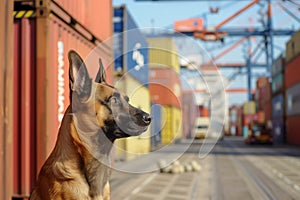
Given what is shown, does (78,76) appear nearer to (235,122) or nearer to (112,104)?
(112,104)

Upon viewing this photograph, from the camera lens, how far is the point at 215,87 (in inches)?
160

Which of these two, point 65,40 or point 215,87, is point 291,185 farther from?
point 215,87

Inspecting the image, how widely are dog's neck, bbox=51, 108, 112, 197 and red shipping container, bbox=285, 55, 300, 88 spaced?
A: 41689mm

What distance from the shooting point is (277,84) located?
183 ft

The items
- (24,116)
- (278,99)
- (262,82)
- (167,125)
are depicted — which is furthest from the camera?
(262,82)

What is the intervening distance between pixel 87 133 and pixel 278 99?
5458 cm

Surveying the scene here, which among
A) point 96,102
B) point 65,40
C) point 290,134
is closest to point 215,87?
point 96,102

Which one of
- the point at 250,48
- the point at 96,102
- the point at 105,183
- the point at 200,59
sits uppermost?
the point at 250,48

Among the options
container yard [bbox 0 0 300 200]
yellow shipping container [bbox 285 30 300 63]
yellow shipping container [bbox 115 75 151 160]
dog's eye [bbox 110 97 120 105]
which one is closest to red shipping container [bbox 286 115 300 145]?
yellow shipping container [bbox 285 30 300 63]

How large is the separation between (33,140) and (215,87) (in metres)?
4.39

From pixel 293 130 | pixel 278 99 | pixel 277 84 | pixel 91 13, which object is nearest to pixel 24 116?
pixel 91 13

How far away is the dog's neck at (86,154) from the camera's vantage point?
3.49m
